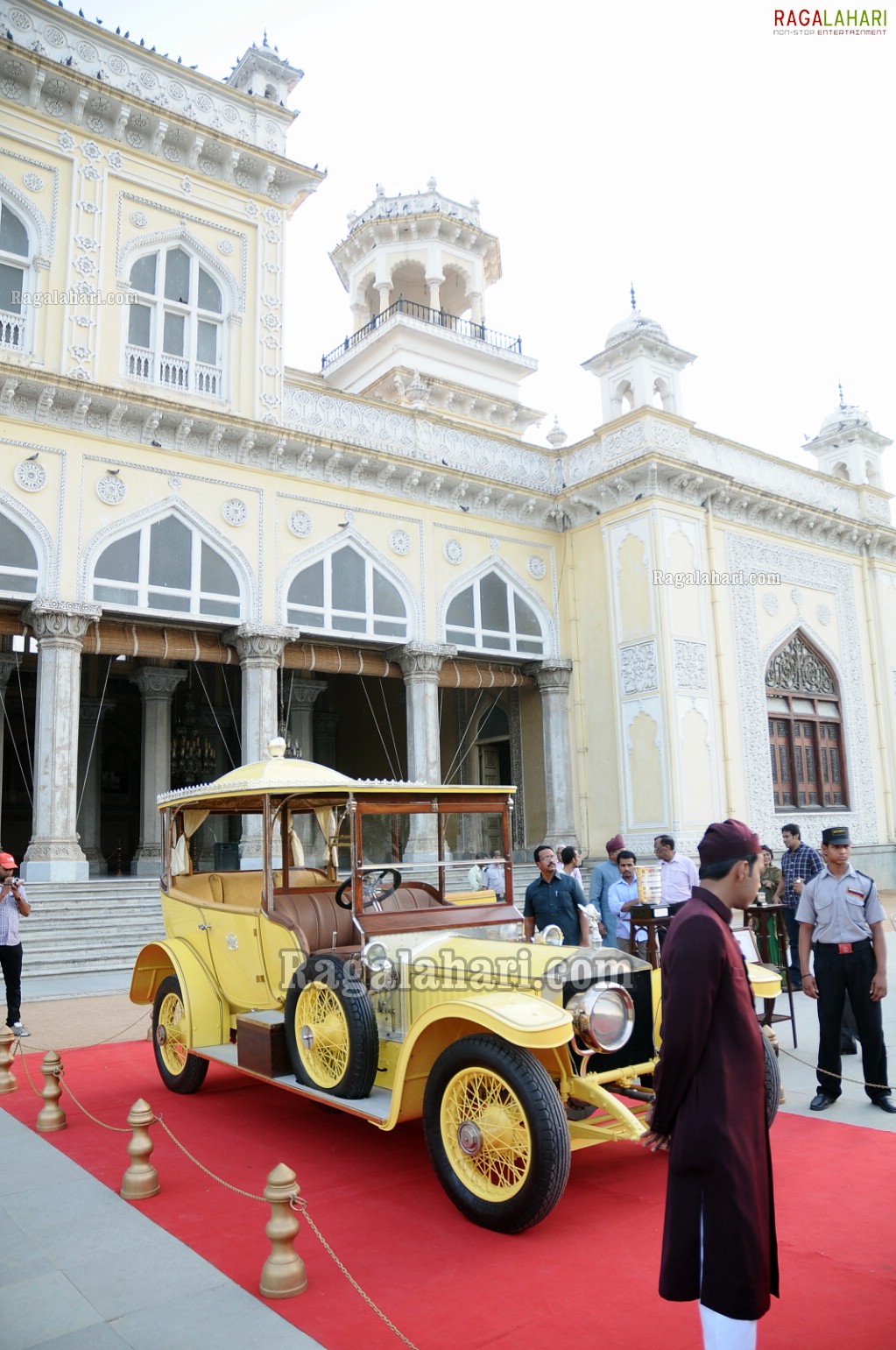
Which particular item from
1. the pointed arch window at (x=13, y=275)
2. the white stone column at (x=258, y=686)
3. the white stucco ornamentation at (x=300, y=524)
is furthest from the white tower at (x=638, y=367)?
the pointed arch window at (x=13, y=275)

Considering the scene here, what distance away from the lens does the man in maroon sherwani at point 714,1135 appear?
2535 mm

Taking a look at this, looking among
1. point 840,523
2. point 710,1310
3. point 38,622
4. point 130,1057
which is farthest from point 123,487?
point 840,523

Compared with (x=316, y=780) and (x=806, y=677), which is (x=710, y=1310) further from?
(x=806, y=677)

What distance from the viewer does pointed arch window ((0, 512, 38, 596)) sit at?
1372cm

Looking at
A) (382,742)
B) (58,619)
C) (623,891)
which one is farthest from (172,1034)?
(382,742)

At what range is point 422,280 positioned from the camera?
2891 centimetres

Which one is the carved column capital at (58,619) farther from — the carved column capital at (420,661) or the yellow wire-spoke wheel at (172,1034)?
the yellow wire-spoke wheel at (172,1034)

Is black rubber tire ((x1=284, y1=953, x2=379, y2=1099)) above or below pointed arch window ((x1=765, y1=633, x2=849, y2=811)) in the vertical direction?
below

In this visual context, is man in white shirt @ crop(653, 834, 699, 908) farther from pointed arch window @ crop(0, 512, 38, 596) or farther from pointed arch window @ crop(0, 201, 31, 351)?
pointed arch window @ crop(0, 201, 31, 351)

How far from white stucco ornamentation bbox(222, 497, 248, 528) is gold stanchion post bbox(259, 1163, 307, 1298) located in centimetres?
1332

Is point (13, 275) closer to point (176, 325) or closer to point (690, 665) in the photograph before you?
point (176, 325)

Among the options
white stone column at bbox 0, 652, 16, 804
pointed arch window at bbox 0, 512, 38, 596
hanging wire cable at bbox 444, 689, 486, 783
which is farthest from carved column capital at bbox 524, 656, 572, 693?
white stone column at bbox 0, 652, 16, 804

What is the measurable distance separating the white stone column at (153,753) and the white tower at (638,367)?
35.4 ft

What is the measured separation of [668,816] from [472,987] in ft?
43.1
